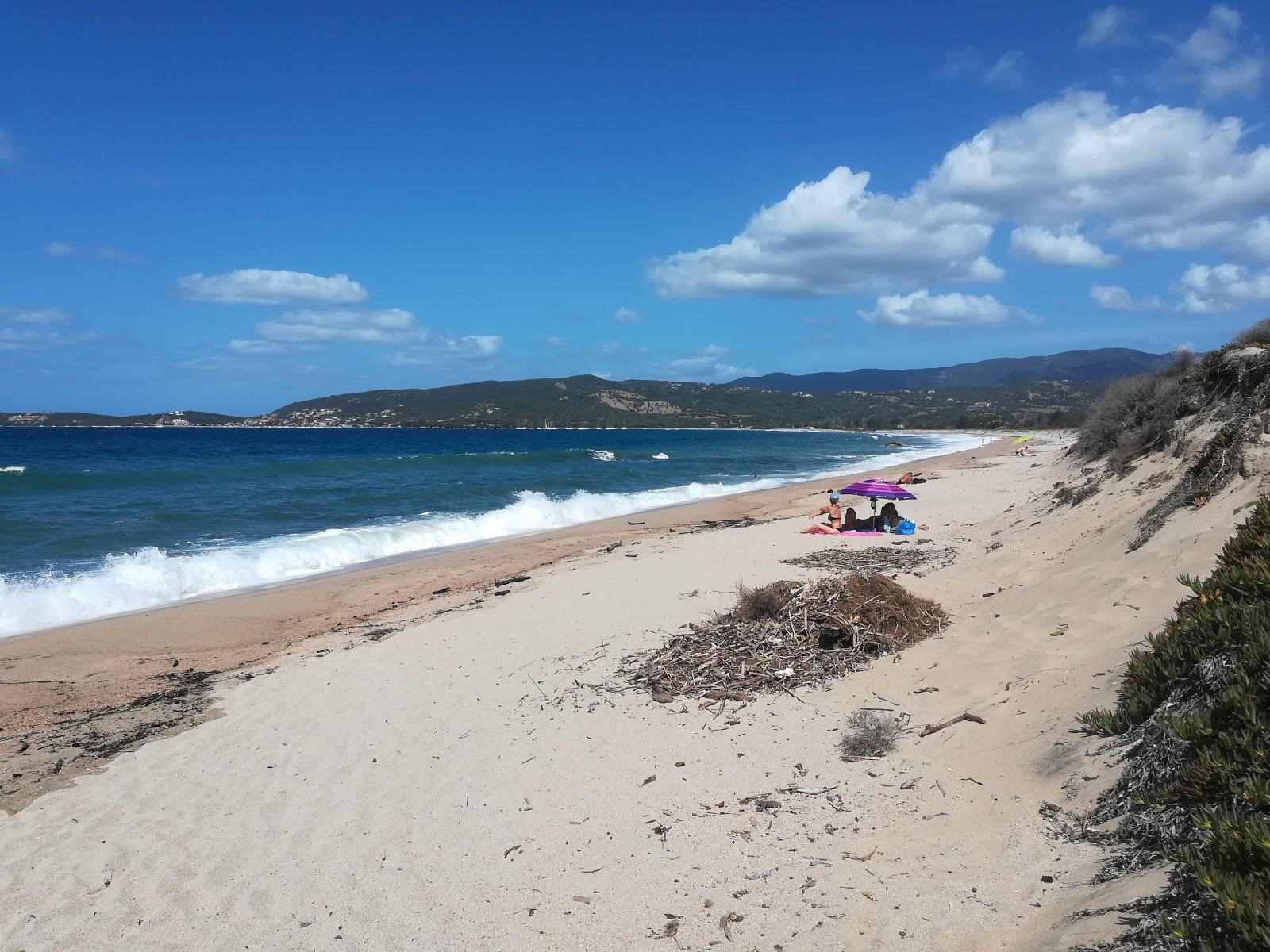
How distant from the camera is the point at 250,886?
4.18 metres

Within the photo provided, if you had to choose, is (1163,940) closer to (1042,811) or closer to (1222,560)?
(1042,811)

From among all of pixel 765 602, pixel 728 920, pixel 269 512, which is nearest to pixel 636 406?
pixel 269 512

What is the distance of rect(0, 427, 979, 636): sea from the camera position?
13.8m

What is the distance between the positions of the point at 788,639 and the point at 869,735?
1.67 meters

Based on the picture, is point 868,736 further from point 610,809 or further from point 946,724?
point 610,809

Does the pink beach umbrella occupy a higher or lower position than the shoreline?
higher

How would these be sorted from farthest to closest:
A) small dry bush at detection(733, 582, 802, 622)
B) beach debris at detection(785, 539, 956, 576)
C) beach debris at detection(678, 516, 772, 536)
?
beach debris at detection(678, 516, 772, 536) → beach debris at detection(785, 539, 956, 576) → small dry bush at detection(733, 582, 802, 622)

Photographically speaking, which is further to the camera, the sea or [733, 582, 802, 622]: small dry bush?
the sea

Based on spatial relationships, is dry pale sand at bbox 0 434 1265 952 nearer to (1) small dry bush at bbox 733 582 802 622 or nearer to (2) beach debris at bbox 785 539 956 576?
(1) small dry bush at bbox 733 582 802 622

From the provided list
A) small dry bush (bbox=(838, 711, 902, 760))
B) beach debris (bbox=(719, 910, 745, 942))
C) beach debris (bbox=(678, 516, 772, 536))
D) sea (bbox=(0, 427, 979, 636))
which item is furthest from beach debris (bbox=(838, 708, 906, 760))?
sea (bbox=(0, 427, 979, 636))

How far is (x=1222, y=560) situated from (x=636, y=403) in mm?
154728

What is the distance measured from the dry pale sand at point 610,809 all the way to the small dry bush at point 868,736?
91 mm

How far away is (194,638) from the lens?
34.5 ft

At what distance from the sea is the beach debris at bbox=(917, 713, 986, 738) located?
12.8 metres
